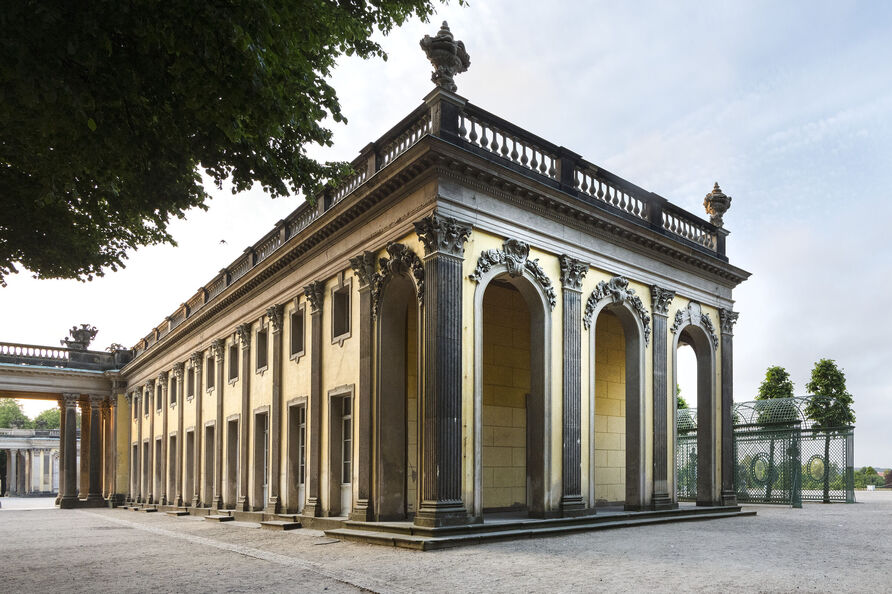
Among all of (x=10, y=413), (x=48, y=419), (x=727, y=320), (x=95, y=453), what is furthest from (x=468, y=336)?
(x=10, y=413)

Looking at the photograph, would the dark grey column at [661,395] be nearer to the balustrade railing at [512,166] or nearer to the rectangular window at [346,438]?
the balustrade railing at [512,166]

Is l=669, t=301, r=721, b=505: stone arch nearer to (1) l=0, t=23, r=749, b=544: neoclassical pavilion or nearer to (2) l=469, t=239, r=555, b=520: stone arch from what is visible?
(1) l=0, t=23, r=749, b=544: neoclassical pavilion

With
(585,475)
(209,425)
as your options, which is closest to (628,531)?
(585,475)

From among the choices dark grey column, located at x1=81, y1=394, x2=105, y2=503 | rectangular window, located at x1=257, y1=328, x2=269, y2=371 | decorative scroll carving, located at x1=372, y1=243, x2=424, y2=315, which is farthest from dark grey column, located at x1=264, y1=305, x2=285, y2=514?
dark grey column, located at x1=81, y1=394, x2=105, y2=503

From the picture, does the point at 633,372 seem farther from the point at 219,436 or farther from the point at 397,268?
the point at 219,436

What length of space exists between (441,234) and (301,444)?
8642mm

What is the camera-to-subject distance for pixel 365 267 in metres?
15.7

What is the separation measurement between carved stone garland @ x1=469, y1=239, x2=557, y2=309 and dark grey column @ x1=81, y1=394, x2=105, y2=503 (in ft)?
115

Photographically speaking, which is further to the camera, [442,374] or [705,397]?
[705,397]

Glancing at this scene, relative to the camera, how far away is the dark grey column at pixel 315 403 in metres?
17.5

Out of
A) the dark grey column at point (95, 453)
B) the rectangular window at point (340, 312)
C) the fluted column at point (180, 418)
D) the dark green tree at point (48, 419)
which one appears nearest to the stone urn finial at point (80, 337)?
the dark grey column at point (95, 453)

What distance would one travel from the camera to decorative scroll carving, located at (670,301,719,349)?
19.4m

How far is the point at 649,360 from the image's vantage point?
715 inches

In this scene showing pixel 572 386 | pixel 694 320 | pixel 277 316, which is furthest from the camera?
pixel 277 316
